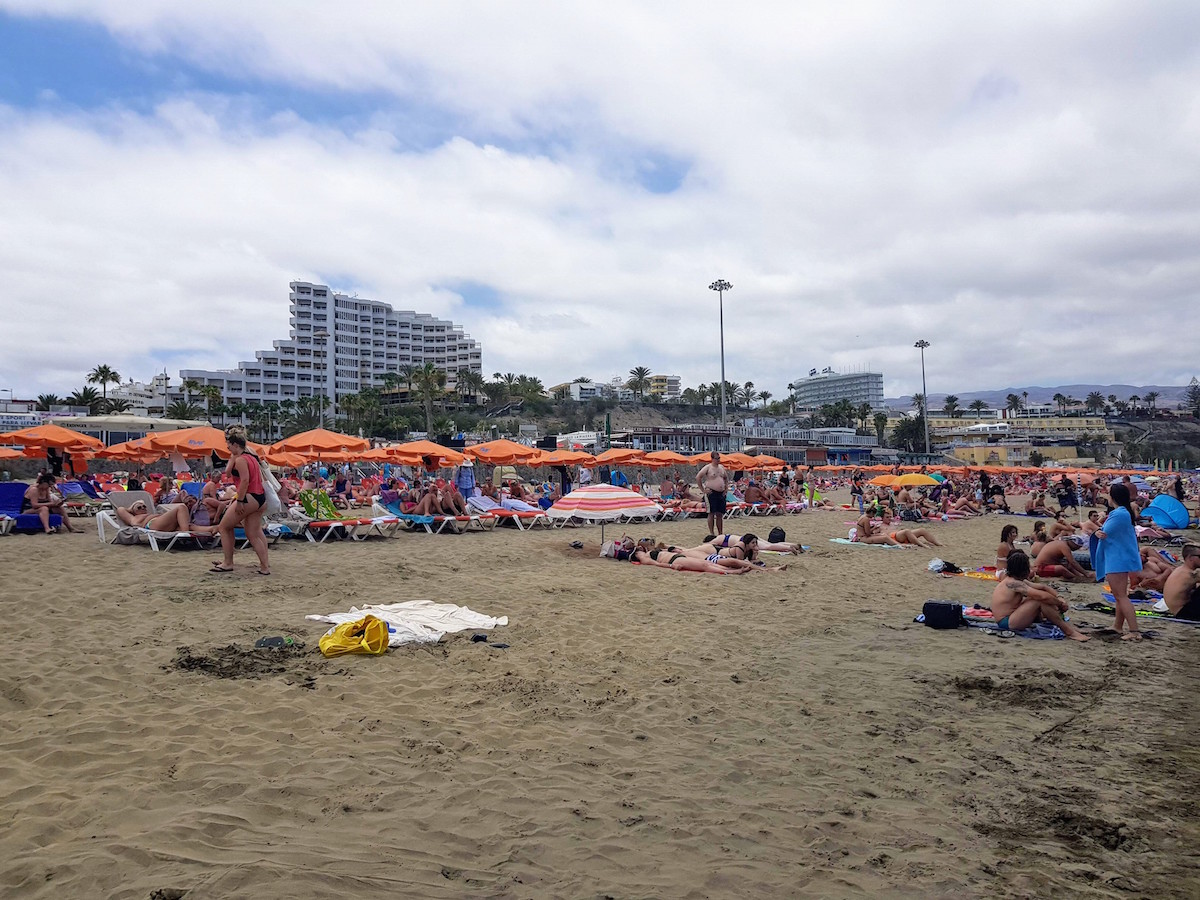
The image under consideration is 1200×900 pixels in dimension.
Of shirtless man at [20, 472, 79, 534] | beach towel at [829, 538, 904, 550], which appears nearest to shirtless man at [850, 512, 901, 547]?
beach towel at [829, 538, 904, 550]

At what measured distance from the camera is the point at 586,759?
3.60 m

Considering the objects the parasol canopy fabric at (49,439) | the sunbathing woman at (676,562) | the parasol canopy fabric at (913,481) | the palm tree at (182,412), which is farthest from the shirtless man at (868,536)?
the palm tree at (182,412)

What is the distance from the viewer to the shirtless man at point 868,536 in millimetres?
13654

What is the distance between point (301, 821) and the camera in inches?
111

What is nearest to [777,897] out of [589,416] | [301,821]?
[301,821]

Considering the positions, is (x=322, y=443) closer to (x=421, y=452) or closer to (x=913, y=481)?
(x=421, y=452)

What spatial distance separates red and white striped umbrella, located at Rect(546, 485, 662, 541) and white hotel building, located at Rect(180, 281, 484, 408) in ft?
306

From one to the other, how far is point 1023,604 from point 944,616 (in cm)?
69

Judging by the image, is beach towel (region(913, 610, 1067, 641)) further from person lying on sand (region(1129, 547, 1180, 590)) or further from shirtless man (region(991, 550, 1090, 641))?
person lying on sand (region(1129, 547, 1180, 590))

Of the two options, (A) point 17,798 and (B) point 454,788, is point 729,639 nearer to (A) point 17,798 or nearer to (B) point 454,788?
(B) point 454,788

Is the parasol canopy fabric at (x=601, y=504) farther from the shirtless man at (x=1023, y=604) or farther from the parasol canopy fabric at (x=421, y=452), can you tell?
the parasol canopy fabric at (x=421, y=452)

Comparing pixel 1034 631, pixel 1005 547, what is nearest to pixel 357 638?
pixel 1034 631

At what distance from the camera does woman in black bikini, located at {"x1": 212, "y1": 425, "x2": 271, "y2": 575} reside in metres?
7.75

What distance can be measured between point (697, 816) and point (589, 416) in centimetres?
9174
